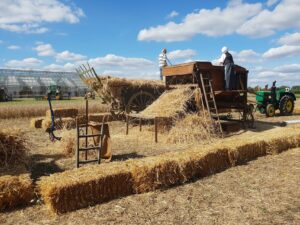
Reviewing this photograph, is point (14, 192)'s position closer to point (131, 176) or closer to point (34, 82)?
point (131, 176)

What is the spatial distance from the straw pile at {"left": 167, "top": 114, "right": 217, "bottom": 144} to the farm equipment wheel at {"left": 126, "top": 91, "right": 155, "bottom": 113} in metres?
3.43

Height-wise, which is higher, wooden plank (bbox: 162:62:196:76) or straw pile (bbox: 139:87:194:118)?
wooden plank (bbox: 162:62:196:76)

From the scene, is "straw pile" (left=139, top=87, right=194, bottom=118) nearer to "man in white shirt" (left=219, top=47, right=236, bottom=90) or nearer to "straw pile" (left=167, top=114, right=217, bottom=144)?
"straw pile" (left=167, top=114, right=217, bottom=144)

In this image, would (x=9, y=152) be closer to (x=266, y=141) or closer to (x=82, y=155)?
(x=82, y=155)

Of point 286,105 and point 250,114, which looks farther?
point 286,105

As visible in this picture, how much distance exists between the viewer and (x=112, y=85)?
42.6 ft

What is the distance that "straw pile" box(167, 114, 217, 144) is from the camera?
9953 mm

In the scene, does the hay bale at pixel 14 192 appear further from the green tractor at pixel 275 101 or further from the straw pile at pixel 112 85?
the green tractor at pixel 275 101

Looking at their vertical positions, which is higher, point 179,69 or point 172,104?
point 179,69

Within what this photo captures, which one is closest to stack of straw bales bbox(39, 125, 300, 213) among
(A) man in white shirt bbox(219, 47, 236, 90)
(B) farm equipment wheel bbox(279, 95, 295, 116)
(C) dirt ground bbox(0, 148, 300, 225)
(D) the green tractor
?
(C) dirt ground bbox(0, 148, 300, 225)

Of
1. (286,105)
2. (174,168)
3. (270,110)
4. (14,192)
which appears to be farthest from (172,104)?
(286,105)

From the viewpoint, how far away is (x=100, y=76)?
13.0 meters

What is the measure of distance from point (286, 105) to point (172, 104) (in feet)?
27.9

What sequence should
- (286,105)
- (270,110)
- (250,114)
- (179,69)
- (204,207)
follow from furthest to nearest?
(286,105) < (270,110) < (250,114) < (179,69) < (204,207)
